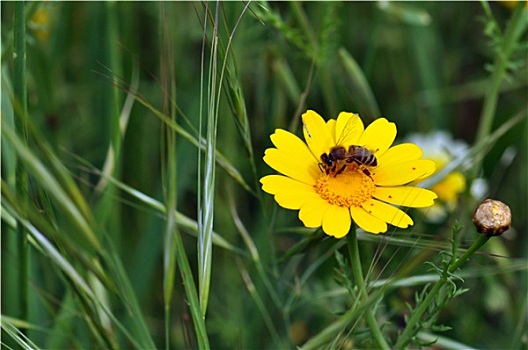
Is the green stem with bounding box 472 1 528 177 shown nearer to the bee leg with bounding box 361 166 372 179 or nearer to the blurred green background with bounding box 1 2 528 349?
the blurred green background with bounding box 1 2 528 349

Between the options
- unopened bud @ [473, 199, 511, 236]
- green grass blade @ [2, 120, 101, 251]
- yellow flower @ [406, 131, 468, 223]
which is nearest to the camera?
green grass blade @ [2, 120, 101, 251]

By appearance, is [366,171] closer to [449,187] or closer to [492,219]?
[492,219]

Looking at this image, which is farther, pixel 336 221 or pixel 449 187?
pixel 449 187

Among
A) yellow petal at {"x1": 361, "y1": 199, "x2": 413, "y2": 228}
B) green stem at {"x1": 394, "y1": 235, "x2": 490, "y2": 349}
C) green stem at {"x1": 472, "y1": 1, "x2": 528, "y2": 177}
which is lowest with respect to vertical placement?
green stem at {"x1": 394, "y1": 235, "x2": 490, "y2": 349}

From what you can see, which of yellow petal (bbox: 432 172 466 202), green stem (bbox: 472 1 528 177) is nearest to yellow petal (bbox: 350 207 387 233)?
green stem (bbox: 472 1 528 177)

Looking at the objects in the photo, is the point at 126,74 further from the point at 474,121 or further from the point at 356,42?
the point at 474,121

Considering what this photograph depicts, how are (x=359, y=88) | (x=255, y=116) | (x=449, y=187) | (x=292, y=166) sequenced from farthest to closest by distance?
(x=255, y=116) < (x=449, y=187) < (x=359, y=88) < (x=292, y=166)

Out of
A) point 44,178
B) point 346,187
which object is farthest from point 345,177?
point 44,178
